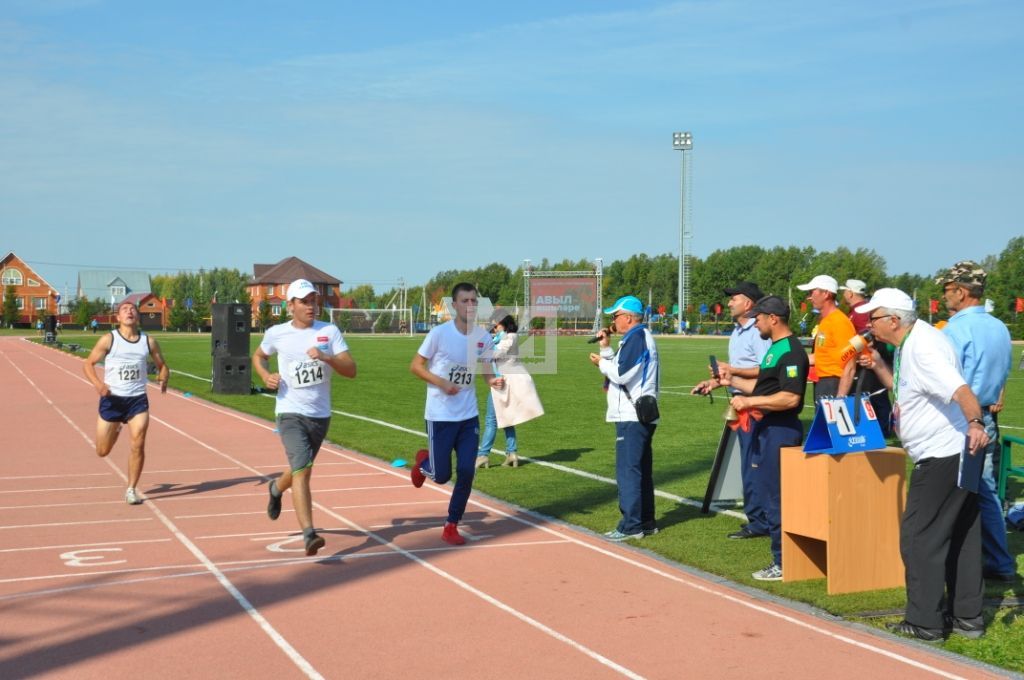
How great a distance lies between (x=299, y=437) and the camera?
7.95 metres

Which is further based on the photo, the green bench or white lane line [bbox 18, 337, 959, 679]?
the green bench

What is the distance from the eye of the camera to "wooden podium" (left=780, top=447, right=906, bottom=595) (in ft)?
21.9

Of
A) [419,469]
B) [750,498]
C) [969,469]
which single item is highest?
[969,469]

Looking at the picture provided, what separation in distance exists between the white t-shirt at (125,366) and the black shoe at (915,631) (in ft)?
24.9

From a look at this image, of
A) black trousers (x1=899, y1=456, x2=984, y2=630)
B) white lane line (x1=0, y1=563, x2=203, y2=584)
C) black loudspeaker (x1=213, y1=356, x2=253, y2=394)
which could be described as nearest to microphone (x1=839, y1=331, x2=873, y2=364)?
black trousers (x1=899, y1=456, x2=984, y2=630)

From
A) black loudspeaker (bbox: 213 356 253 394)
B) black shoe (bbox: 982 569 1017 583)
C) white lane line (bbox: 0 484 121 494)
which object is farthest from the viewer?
black loudspeaker (bbox: 213 356 253 394)

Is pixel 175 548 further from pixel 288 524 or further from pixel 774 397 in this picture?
pixel 774 397

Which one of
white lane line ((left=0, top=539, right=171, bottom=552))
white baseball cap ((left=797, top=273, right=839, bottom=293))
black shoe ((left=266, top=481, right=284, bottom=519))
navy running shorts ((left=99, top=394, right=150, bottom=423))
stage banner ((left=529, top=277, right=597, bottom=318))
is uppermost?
stage banner ((left=529, top=277, right=597, bottom=318))

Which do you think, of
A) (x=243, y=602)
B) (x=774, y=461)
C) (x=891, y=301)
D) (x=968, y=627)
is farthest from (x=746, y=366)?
(x=243, y=602)

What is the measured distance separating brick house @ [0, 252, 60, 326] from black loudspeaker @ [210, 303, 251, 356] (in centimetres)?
10531

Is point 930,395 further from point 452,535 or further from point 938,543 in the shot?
point 452,535

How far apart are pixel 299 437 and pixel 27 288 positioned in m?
130

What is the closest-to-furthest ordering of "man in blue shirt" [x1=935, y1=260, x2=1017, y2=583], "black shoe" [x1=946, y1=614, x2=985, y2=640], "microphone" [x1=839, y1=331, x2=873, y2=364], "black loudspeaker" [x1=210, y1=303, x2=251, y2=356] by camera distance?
"black shoe" [x1=946, y1=614, x2=985, y2=640]
"man in blue shirt" [x1=935, y1=260, x2=1017, y2=583]
"microphone" [x1=839, y1=331, x2=873, y2=364]
"black loudspeaker" [x1=210, y1=303, x2=251, y2=356]

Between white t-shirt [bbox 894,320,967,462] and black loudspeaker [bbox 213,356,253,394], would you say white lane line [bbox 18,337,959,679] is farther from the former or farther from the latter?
black loudspeaker [bbox 213,356,253,394]
